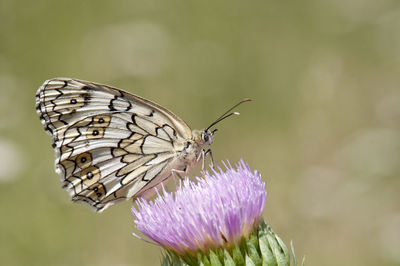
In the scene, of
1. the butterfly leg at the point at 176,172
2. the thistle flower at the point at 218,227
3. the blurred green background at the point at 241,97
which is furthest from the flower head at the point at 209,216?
the blurred green background at the point at 241,97

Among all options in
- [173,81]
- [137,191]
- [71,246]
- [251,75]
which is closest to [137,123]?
[137,191]

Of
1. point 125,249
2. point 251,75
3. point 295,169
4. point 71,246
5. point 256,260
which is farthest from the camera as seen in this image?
point 251,75

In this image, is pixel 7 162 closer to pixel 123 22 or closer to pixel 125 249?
pixel 125 249

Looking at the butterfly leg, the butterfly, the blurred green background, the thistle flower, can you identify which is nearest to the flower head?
the thistle flower

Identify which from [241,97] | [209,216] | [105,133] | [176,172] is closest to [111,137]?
[105,133]

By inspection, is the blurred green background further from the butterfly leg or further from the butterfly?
the butterfly leg
